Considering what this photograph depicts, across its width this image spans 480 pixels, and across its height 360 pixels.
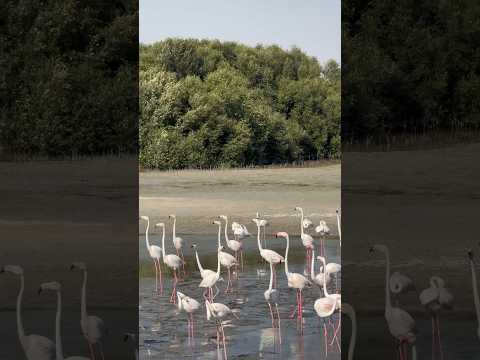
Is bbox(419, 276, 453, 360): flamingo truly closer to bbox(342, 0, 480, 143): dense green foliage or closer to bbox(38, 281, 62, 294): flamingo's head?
bbox(342, 0, 480, 143): dense green foliage

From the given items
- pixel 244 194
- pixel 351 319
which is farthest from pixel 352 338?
pixel 244 194

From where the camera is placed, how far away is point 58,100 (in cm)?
497

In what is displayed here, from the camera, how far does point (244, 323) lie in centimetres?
945

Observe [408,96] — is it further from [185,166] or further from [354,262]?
[185,166]

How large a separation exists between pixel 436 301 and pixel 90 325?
234 centimetres

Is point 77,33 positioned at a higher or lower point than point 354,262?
higher

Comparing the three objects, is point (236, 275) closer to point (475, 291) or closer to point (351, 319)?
point (351, 319)

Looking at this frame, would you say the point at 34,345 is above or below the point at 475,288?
below

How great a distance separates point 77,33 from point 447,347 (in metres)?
3.33

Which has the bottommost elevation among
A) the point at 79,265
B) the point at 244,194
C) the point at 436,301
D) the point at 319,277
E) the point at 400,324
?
the point at 319,277

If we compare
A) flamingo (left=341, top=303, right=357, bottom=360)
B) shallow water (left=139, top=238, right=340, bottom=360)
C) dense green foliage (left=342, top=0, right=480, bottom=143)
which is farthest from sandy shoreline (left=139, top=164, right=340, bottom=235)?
Answer: flamingo (left=341, top=303, right=357, bottom=360)

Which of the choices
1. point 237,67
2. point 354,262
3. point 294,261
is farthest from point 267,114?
point 354,262

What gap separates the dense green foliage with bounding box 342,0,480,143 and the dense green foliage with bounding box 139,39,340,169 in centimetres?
494

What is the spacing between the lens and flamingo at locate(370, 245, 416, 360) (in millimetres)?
4789
